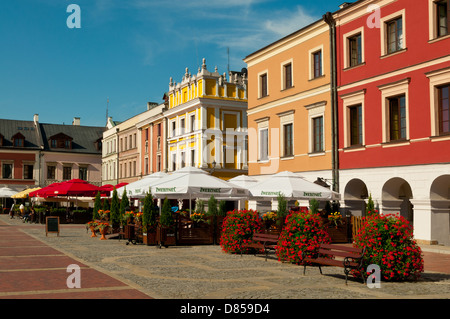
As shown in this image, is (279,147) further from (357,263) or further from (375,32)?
(357,263)

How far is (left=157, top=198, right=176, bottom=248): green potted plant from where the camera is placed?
1888 centimetres

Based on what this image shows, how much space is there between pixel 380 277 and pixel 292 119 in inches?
693

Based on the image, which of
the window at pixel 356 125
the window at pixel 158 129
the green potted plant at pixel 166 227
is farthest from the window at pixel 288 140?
the window at pixel 158 129

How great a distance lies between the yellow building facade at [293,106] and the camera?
84.5 ft

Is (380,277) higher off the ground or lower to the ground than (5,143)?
lower

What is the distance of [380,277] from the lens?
36.2ft

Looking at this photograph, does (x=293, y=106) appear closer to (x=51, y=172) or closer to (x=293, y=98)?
(x=293, y=98)

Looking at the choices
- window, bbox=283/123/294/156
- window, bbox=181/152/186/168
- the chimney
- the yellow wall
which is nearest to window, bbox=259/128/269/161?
the yellow wall

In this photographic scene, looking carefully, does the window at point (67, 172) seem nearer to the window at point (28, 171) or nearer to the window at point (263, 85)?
the window at point (28, 171)

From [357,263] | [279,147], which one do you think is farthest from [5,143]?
[357,263]

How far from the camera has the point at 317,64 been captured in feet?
87.3

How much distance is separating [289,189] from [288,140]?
8.66 meters

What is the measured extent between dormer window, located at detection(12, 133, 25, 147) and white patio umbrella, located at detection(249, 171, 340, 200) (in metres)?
55.7

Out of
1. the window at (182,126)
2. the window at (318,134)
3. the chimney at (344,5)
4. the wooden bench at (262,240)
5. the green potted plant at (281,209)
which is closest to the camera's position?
the wooden bench at (262,240)
